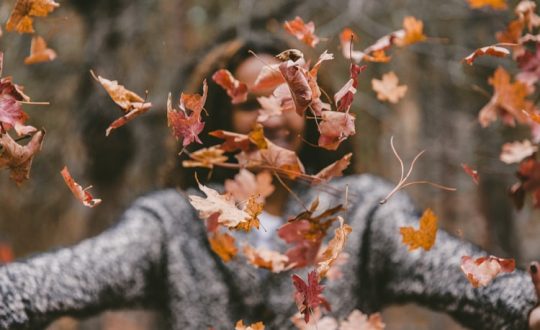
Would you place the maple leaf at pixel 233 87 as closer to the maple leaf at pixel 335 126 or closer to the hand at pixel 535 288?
the maple leaf at pixel 335 126

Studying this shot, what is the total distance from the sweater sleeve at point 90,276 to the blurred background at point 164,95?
1.94 ft

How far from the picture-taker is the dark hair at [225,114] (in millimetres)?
1669

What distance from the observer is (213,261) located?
1.53 m

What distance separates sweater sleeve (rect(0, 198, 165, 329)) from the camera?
1060 mm

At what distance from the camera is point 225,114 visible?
1.69 meters

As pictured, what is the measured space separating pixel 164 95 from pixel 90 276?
332cm

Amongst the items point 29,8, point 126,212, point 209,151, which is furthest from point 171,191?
point 29,8

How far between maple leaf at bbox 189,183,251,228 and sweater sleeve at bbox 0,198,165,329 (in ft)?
1.12

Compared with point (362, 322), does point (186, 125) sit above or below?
above

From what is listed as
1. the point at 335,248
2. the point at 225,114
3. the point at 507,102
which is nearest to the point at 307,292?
the point at 335,248

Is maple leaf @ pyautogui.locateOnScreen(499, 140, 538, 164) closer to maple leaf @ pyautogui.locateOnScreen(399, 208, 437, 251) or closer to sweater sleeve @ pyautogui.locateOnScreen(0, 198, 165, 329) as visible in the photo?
maple leaf @ pyautogui.locateOnScreen(399, 208, 437, 251)

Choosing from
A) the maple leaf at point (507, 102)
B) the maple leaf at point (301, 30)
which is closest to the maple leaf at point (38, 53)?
the maple leaf at point (301, 30)

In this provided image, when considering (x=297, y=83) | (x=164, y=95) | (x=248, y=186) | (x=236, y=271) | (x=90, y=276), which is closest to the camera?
(x=297, y=83)

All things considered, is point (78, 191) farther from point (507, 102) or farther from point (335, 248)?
point (507, 102)
